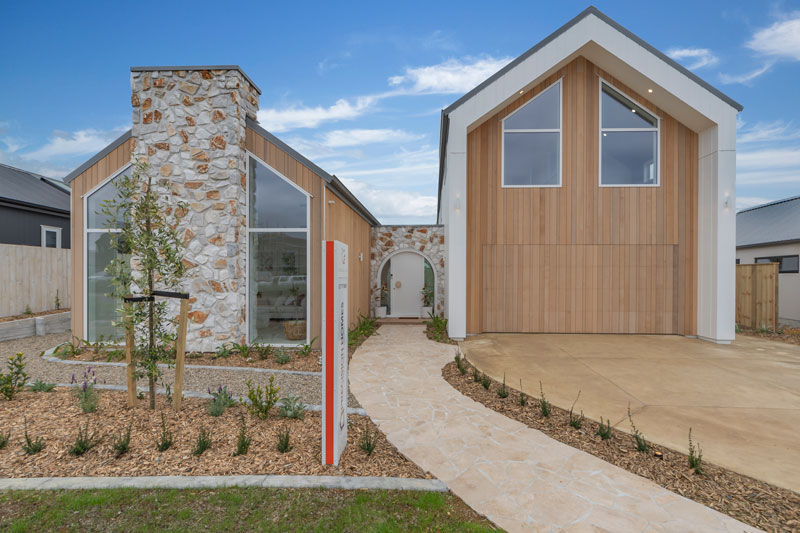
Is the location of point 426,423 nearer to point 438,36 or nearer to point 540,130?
point 540,130

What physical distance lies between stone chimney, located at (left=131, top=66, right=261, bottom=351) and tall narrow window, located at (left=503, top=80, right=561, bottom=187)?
19.1ft

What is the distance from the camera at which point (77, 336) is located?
21.8 feet

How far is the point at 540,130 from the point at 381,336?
6.13 meters

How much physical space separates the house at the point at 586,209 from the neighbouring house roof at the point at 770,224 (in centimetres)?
669

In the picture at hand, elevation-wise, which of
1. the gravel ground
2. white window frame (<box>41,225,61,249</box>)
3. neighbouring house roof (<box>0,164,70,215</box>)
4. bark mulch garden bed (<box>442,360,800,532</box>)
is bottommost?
bark mulch garden bed (<box>442,360,800,532</box>)

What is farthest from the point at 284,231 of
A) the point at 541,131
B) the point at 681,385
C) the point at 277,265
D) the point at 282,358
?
the point at 681,385

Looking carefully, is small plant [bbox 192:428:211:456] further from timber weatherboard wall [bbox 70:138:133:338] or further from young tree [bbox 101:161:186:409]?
timber weatherboard wall [bbox 70:138:133:338]

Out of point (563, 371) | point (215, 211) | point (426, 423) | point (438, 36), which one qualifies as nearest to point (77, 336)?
point (215, 211)

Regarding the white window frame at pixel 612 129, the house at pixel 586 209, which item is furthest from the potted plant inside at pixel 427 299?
the white window frame at pixel 612 129

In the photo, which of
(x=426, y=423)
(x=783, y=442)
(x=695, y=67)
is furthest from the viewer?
(x=695, y=67)

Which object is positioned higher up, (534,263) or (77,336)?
(534,263)

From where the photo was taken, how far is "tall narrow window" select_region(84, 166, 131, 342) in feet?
21.8

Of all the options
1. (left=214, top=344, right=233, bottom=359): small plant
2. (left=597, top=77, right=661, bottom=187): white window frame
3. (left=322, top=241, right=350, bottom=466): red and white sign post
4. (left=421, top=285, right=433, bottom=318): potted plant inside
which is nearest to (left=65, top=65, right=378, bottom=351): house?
(left=214, top=344, right=233, bottom=359): small plant

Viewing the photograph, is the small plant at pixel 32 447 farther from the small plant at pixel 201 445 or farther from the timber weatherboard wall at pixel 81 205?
the timber weatherboard wall at pixel 81 205
